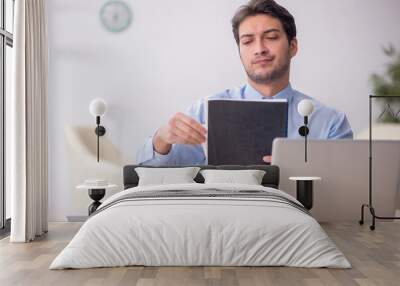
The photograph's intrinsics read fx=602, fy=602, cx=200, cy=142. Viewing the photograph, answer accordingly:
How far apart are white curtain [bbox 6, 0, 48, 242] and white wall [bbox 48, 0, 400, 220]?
1.00m

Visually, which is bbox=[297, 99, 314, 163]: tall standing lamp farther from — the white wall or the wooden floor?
the wooden floor

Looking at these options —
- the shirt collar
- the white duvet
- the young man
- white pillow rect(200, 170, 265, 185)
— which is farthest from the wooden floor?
the shirt collar

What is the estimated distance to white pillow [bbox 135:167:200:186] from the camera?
6.94m

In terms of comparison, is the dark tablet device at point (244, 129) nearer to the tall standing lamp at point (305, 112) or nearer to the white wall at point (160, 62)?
the tall standing lamp at point (305, 112)

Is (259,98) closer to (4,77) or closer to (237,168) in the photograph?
(237,168)

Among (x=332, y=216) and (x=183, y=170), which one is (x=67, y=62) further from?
(x=332, y=216)

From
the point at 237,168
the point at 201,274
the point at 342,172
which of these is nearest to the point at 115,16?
the point at 237,168

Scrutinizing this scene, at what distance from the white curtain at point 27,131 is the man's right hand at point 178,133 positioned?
1.54 metres

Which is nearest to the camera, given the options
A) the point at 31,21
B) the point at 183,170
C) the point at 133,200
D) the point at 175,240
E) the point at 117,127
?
the point at 175,240

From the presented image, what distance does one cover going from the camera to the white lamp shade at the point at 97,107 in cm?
730

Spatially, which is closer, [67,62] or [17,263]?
[17,263]

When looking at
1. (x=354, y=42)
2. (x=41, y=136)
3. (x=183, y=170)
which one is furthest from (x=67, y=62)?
(x=354, y=42)

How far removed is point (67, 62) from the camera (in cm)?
760

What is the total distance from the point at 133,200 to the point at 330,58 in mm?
3710
